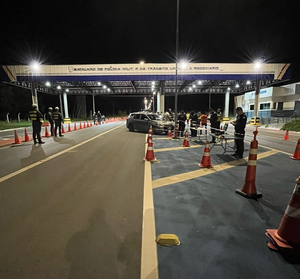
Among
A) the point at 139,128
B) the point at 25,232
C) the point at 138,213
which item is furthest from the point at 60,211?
the point at 139,128

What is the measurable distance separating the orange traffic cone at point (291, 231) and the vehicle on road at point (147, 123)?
1185 cm

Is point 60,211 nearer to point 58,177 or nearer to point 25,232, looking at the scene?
point 25,232

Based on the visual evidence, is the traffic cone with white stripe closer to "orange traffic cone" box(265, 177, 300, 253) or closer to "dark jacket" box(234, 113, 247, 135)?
"orange traffic cone" box(265, 177, 300, 253)

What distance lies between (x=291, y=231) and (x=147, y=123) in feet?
44.2

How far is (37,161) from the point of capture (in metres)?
6.73

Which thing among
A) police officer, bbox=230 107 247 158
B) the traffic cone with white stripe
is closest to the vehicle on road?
police officer, bbox=230 107 247 158

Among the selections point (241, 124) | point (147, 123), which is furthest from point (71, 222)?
point (147, 123)

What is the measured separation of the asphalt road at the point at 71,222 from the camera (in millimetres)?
2176

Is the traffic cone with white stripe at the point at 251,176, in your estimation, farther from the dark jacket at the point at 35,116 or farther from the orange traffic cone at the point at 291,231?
the dark jacket at the point at 35,116

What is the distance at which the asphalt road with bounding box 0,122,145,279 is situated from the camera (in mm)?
2176

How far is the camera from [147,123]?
15.5m

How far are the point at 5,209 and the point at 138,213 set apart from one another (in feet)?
7.93

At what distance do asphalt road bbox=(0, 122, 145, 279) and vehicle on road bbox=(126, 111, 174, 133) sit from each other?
8.86m

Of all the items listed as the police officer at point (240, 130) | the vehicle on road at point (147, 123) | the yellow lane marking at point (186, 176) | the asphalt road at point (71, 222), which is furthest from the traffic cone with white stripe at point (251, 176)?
the vehicle on road at point (147, 123)
